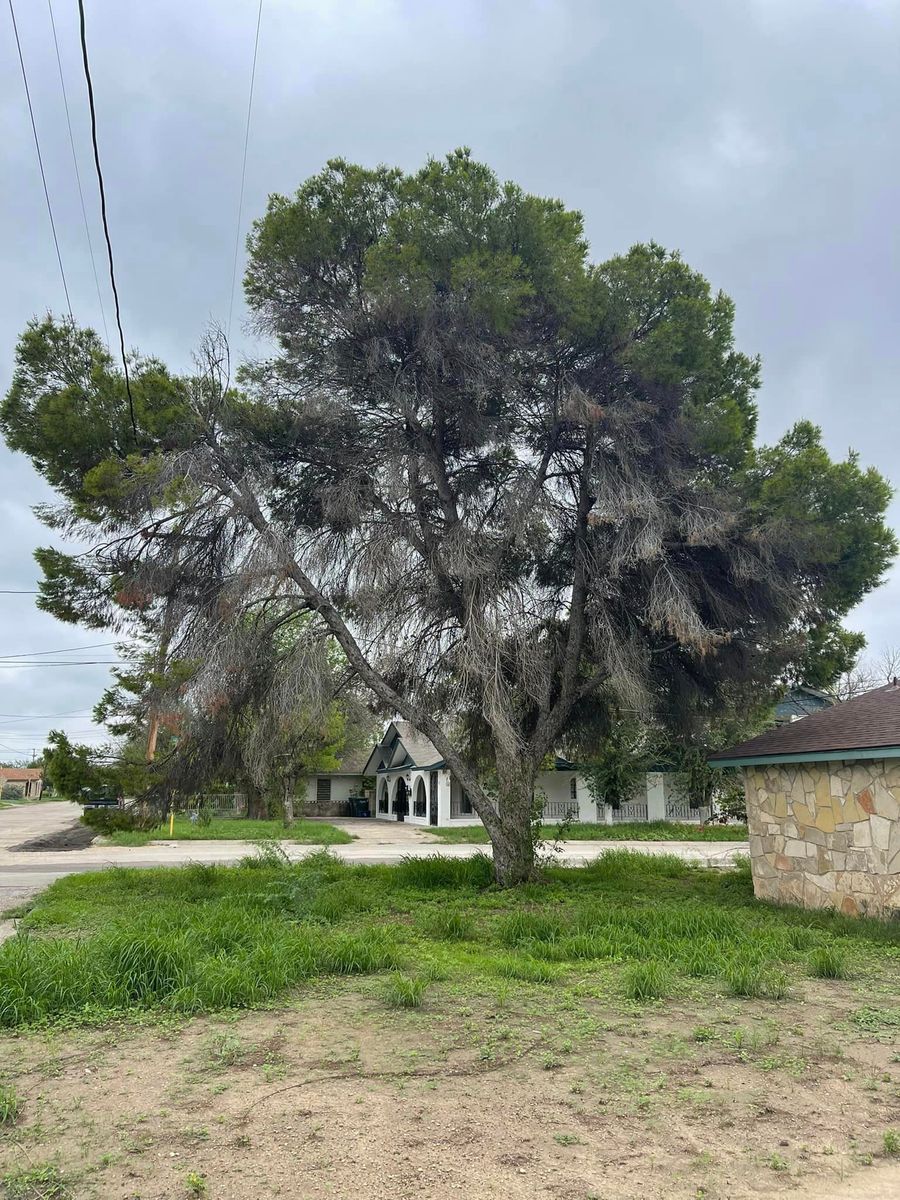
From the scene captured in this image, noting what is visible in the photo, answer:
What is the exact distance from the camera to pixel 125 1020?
209 inches

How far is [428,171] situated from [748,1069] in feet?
40.0

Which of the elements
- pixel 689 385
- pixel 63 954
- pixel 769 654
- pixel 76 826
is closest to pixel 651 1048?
pixel 63 954

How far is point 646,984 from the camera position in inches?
234

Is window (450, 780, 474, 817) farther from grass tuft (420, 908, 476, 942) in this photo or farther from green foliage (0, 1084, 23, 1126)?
green foliage (0, 1084, 23, 1126)

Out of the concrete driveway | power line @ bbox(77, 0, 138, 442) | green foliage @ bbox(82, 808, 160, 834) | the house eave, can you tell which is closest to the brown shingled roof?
the house eave

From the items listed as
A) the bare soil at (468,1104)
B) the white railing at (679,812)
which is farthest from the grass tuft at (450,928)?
the white railing at (679,812)

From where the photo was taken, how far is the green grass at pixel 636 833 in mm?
26531

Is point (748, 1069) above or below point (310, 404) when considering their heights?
below

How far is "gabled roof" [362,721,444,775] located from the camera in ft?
117

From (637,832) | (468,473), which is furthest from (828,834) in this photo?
(637,832)

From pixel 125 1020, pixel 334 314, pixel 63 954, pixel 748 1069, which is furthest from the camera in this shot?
pixel 334 314

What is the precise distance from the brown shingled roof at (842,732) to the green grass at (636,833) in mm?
14435

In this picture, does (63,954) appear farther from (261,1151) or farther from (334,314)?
(334,314)

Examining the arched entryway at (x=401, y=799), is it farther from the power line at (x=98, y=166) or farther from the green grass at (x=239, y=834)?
the power line at (x=98, y=166)
